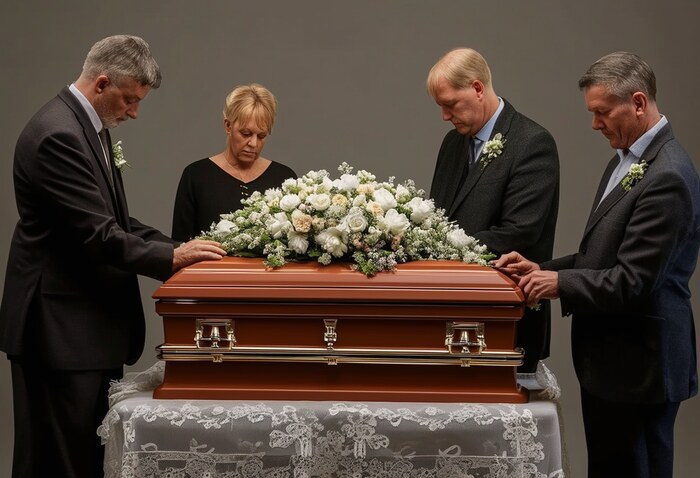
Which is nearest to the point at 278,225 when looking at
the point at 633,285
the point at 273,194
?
the point at 273,194

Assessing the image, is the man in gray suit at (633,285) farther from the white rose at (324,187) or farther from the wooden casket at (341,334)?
the white rose at (324,187)

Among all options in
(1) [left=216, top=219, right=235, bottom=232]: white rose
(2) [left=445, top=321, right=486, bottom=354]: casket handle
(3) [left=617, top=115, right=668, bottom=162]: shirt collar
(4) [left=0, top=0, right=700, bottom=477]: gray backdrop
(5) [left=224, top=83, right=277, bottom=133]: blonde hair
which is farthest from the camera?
(4) [left=0, top=0, right=700, bottom=477]: gray backdrop

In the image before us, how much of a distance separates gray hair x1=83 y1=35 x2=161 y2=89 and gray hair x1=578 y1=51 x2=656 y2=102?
1.59 m

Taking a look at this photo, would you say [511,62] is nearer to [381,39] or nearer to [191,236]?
[381,39]

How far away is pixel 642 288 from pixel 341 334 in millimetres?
992

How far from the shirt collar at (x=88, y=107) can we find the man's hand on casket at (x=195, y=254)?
1.88 ft

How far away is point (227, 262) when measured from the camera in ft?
11.6

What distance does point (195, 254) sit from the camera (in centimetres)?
360

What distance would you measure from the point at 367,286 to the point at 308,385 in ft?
1.27

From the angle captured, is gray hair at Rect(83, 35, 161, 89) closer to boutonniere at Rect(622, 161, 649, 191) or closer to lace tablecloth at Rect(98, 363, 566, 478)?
lace tablecloth at Rect(98, 363, 566, 478)

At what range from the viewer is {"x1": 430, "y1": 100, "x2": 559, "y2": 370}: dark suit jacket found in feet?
13.4

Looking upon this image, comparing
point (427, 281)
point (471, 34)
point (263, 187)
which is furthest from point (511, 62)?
point (427, 281)

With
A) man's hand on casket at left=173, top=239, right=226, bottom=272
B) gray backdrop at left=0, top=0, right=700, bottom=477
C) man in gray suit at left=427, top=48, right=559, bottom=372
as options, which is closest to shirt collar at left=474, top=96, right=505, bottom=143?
man in gray suit at left=427, top=48, right=559, bottom=372

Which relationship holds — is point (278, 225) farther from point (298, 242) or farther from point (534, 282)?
point (534, 282)
